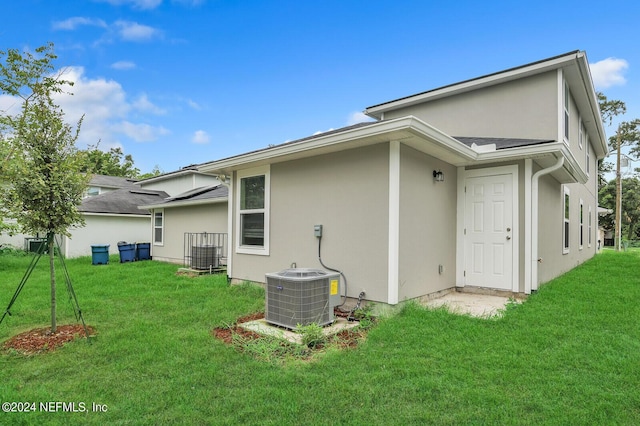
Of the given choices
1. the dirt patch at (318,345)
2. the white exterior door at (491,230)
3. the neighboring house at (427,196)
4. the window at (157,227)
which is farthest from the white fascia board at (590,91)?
the window at (157,227)

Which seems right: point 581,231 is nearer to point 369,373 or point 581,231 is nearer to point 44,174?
point 369,373

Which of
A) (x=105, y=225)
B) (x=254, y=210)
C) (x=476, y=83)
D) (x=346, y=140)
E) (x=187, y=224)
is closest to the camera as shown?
(x=346, y=140)

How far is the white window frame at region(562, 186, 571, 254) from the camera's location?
8.12m

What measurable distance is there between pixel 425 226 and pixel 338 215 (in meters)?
1.29

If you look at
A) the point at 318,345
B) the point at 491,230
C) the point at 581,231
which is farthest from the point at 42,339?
the point at 581,231

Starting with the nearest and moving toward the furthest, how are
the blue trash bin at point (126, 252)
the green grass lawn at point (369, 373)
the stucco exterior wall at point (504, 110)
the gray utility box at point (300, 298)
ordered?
1. the green grass lawn at point (369, 373)
2. the gray utility box at point (300, 298)
3. the stucco exterior wall at point (504, 110)
4. the blue trash bin at point (126, 252)

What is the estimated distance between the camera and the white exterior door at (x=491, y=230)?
5.55 meters

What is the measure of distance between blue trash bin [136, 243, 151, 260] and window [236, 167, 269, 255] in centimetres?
785

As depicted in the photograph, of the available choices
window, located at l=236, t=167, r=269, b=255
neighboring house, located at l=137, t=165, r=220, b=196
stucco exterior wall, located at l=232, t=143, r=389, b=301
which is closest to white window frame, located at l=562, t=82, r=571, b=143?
stucco exterior wall, located at l=232, t=143, r=389, b=301

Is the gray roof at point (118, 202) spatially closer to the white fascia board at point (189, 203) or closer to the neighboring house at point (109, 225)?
the neighboring house at point (109, 225)

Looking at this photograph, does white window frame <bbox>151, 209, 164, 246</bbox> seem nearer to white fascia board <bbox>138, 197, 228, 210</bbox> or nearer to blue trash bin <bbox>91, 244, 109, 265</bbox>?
white fascia board <bbox>138, 197, 228, 210</bbox>

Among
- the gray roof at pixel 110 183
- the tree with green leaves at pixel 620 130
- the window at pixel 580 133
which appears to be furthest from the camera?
the gray roof at pixel 110 183

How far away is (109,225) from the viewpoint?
14602 millimetres

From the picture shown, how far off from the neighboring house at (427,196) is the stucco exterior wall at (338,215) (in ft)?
0.06
